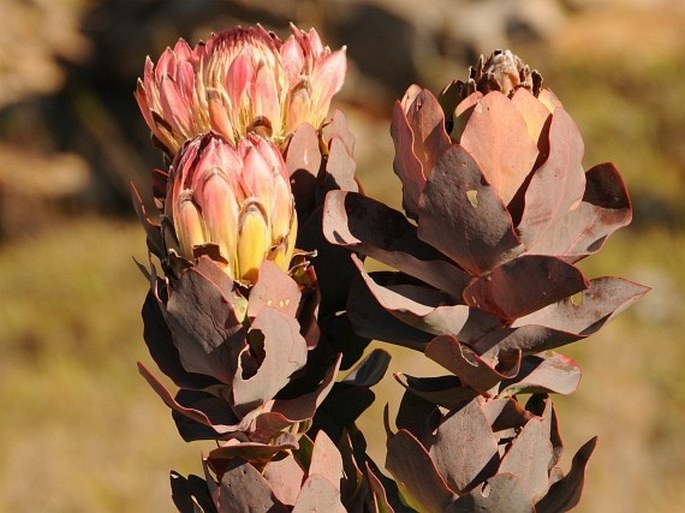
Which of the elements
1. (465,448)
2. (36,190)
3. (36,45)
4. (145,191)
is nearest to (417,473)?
(465,448)

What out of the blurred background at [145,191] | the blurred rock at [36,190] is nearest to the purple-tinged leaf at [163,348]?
the blurred background at [145,191]

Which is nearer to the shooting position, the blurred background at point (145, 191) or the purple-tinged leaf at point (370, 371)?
the purple-tinged leaf at point (370, 371)

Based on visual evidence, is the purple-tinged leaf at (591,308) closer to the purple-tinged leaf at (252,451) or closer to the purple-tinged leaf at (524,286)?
the purple-tinged leaf at (524,286)

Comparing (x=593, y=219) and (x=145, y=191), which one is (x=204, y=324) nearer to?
(x=593, y=219)

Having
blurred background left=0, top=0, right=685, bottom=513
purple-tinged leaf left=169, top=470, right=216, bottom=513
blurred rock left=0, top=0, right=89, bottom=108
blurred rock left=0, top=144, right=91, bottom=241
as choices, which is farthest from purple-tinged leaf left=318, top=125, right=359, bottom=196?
blurred rock left=0, top=0, right=89, bottom=108

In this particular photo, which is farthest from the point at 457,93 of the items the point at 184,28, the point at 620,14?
the point at 620,14

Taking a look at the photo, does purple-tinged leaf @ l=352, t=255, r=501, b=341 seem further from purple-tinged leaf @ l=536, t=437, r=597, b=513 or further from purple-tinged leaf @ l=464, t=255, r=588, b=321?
purple-tinged leaf @ l=536, t=437, r=597, b=513
